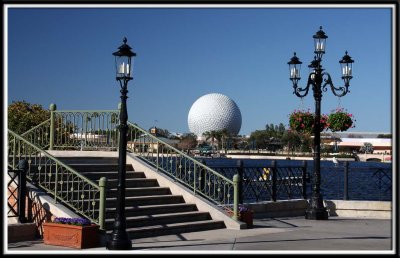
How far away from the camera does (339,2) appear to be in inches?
351

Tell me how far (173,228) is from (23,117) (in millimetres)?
23870

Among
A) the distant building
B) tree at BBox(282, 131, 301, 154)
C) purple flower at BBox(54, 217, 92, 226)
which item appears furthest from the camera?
the distant building

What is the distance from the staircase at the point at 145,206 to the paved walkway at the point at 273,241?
306 millimetres

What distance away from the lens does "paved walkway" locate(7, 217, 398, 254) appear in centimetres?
1216

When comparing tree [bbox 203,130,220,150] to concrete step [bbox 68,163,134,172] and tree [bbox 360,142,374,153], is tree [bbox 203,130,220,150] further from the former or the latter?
concrete step [bbox 68,163,134,172]

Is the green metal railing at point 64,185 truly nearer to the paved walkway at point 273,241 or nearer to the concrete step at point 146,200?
the concrete step at point 146,200

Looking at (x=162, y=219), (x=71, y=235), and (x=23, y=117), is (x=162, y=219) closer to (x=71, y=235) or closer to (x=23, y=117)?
(x=71, y=235)

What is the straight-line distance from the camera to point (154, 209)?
15406 millimetres

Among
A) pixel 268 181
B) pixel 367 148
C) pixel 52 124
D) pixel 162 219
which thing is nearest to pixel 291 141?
pixel 367 148

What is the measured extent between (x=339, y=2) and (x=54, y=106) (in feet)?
38.5

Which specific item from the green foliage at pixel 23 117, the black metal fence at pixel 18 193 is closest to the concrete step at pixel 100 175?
the black metal fence at pixel 18 193

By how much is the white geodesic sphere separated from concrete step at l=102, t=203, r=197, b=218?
13151 cm

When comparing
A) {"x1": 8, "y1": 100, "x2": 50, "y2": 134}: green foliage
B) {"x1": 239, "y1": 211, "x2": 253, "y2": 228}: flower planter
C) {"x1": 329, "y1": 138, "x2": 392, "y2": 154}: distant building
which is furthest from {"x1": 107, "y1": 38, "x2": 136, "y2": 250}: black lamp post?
{"x1": 329, "y1": 138, "x2": 392, "y2": 154}: distant building

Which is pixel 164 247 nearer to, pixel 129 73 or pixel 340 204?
pixel 129 73
